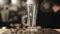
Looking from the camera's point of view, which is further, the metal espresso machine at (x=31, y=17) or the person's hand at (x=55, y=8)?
the person's hand at (x=55, y=8)

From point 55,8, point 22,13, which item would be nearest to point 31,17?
point 22,13

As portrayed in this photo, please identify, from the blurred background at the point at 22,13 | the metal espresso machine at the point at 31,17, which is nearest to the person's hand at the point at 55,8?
the blurred background at the point at 22,13

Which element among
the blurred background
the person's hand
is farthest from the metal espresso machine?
the person's hand

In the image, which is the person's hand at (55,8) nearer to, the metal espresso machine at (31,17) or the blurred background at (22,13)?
the blurred background at (22,13)

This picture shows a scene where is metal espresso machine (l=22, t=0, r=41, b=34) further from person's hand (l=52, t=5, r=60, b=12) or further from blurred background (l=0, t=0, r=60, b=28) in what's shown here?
person's hand (l=52, t=5, r=60, b=12)

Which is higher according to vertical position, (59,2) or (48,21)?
(59,2)

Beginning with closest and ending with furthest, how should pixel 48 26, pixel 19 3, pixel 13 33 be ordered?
pixel 13 33, pixel 19 3, pixel 48 26

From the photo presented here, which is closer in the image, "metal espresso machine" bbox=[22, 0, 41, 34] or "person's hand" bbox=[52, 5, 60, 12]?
"metal espresso machine" bbox=[22, 0, 41, 34]

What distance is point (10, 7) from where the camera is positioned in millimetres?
1509

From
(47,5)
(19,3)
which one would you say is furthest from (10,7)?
(47,5)

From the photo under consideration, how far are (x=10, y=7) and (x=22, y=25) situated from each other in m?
0.22

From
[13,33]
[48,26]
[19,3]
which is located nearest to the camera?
[13,33]

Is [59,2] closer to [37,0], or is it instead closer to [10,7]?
[37,0]

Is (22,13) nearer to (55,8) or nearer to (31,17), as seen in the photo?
(31,17)
